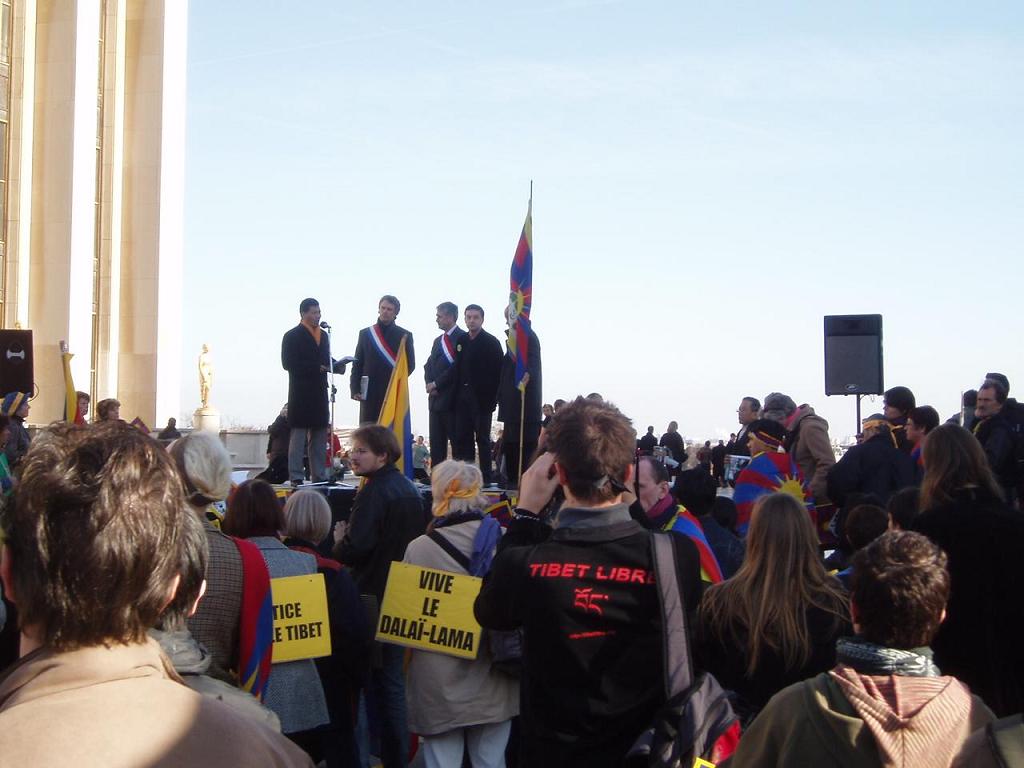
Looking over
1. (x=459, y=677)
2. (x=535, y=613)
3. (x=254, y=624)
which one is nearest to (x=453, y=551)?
(x=459, y=677)

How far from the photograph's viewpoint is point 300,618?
5.28 metres

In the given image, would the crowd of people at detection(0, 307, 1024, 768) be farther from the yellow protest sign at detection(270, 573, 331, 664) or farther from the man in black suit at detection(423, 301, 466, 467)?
the man in black suit at detection(423, 301, 466, 467)

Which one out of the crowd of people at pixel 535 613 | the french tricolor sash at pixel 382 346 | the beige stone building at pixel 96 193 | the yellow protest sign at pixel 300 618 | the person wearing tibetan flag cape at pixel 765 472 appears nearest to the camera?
the crowd of people at pixel 535 613

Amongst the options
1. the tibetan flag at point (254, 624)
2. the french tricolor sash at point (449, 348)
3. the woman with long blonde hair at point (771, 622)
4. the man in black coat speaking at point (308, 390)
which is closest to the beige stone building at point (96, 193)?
the man in black coat speaking at point (308, 390)

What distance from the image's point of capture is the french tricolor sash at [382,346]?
13500 millimetres

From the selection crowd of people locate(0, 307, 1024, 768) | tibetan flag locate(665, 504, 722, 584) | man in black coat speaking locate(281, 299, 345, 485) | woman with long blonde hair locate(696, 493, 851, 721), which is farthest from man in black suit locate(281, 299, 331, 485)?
woman with long blonde hair locate(696, 493, 851, 721)

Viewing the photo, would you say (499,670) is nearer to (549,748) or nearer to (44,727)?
(549,748)

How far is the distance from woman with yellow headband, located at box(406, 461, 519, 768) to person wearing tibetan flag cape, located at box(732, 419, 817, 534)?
2.75 metres

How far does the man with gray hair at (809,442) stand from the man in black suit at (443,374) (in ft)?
14.9

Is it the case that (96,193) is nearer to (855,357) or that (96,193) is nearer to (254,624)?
(855,357)

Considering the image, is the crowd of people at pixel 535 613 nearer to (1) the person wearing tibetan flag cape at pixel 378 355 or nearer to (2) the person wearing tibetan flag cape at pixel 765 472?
(2) the person wearing tibetan flag cape at pixel 765 472

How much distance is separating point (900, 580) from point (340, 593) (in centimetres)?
316

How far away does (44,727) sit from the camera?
169 centimetres

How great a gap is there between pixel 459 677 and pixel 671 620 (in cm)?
250
